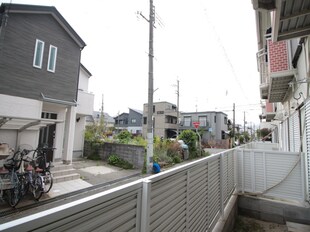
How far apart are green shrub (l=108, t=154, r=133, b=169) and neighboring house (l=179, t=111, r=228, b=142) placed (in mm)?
21191

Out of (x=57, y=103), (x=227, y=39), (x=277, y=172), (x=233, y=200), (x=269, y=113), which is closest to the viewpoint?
(x=233, y=200)

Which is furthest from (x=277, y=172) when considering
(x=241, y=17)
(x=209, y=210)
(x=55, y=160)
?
(x=55, y=160)

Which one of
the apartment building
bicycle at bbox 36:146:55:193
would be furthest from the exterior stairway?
the apartment building

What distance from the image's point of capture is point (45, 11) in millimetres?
7086

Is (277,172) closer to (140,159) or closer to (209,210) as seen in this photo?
(209,210)

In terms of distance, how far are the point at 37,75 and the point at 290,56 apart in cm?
858

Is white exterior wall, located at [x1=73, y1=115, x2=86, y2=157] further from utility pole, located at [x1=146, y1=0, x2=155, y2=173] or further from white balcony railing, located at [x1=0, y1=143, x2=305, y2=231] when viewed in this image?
white balcony railing, located at [x1=0, y1=143, x2=305, y2=231]

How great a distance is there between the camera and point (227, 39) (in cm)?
650

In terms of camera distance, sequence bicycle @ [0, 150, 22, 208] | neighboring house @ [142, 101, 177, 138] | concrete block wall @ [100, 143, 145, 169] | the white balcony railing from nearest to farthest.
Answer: the white balcony railing, bicycle @ [0, 150, 22, 208], concrete block wall @ [100, 143, 145, 169], neighboring house @ [142, 101, 177, 138]

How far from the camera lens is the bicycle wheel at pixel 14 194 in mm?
4264

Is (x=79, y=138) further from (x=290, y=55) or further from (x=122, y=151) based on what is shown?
(x=290, y=55)

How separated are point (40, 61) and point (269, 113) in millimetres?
14236

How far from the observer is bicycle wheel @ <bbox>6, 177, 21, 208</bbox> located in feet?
14.0

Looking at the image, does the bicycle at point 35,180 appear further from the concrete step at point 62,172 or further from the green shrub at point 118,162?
the green shrub at point 118,162
